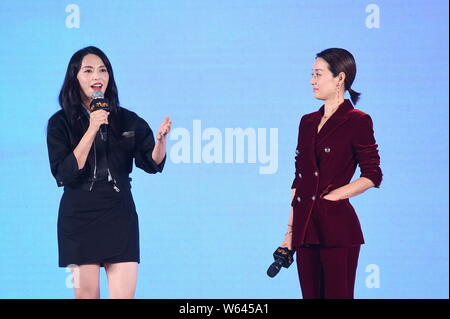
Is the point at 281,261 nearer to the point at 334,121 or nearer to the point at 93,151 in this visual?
the point at 334,121

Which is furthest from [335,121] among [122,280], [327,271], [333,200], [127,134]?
[122,280]

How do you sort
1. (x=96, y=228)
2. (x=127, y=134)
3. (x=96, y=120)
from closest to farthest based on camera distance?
(x=96, y=120) < (x=96, y=228) < (x=127, y=134)

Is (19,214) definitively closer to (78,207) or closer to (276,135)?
(78,207)

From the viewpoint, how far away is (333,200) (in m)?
3.09

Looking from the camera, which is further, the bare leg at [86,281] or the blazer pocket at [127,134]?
the blazer pocket at [127,134]

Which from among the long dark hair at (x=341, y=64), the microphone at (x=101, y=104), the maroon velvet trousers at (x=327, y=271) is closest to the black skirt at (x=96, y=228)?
the microphone at (x=101, y=104)

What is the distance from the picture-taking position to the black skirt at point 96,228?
306 cm

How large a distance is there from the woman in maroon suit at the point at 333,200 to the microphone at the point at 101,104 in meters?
0.81

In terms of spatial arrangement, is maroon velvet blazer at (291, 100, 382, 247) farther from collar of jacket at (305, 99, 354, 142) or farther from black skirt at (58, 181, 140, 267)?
black skirt at (58, 181, 140, 267)

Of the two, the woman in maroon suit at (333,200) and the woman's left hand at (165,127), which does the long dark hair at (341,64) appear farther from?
the woman's left hand at (165,127)

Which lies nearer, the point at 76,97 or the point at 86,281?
the point at 86,281

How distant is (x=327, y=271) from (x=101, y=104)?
1.09m
